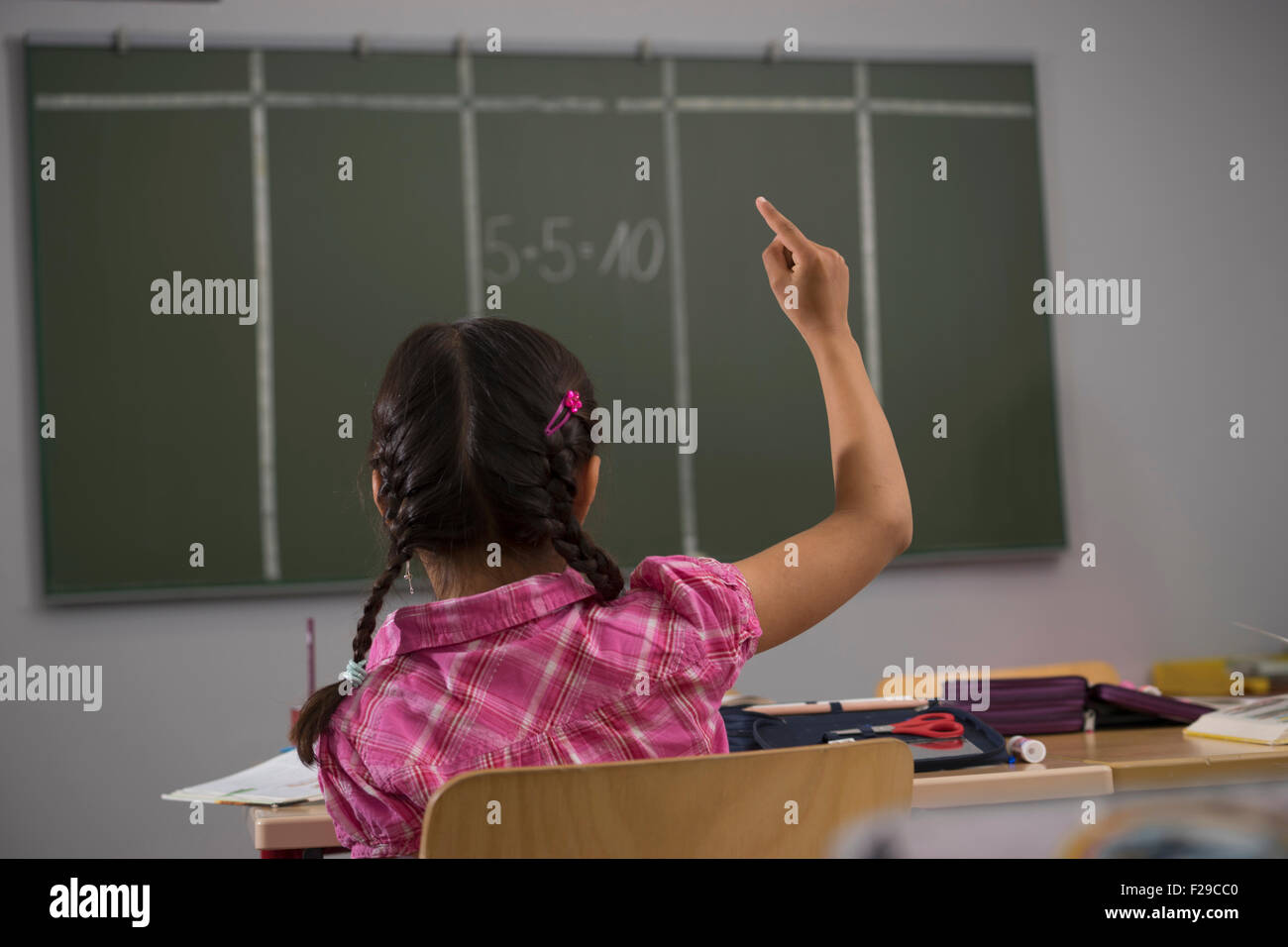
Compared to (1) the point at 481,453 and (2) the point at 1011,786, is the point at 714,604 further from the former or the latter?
(2) the point at 1011,786

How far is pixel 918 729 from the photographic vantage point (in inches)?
55.7

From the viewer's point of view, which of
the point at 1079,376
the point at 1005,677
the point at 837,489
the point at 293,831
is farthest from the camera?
the point at 1079,376

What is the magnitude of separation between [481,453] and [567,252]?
2426 millimetres

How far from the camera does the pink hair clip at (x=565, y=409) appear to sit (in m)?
1.01

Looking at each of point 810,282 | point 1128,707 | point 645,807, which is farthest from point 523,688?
point 1128,707

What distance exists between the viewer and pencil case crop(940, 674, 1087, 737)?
1601mm

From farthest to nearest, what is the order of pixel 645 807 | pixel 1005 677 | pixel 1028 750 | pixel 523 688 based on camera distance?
pixel 1005 677 → pixel 1028 750 → pixel 523 688 → pixel 645 807

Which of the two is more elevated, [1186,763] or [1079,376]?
[1079,376]

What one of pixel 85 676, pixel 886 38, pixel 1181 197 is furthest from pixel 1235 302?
pixel 85 676

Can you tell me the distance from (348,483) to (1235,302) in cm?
282

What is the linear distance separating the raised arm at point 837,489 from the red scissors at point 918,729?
433 mm

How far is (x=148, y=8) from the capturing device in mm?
3172

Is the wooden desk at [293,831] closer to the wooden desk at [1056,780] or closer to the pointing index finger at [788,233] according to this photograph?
the wooden desk at [1056,780]

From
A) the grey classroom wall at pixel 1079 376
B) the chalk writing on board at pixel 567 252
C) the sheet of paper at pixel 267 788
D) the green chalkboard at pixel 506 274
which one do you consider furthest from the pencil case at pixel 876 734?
the chalk writing on board at pixel 567 252
